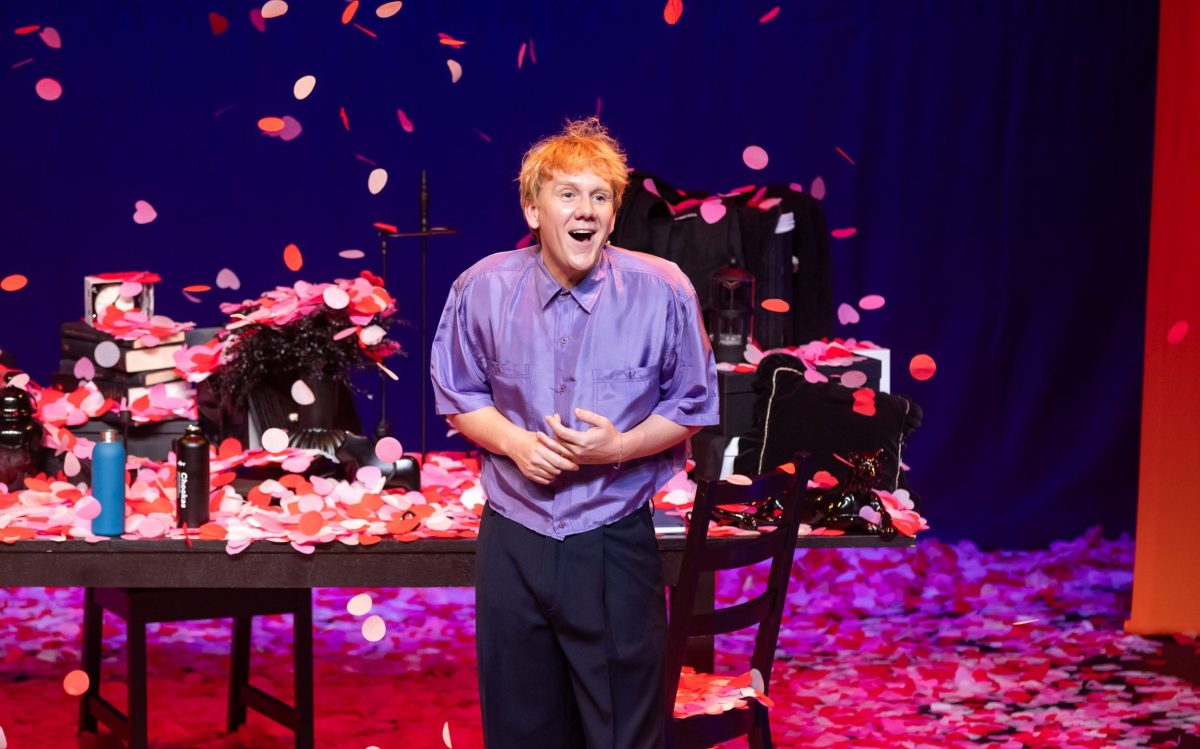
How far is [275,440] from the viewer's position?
346 cm

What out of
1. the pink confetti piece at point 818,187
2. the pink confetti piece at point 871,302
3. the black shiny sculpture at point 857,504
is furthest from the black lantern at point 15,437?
the pink confetti piece at point 818,187

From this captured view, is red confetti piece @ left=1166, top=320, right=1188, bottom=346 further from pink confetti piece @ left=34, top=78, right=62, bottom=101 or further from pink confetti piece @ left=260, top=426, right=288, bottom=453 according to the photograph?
pink confetti piece @ left=34, top=78, right=62, bottom=101

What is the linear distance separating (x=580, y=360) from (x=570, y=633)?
46 cm

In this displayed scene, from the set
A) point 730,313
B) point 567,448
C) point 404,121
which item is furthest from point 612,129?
point 567,448

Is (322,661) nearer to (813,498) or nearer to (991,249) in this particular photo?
(813,498)

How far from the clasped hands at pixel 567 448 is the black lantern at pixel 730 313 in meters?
1.76

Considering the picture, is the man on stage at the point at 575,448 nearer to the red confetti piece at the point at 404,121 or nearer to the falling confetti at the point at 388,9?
the falling confetti at the point at 388,9

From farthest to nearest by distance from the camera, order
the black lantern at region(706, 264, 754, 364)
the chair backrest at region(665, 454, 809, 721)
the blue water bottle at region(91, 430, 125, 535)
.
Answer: the black lantern at region(706, 264, 754, 364)
the blue water bottle at region(91, 430, 125, 535)
the chair backrest at region(665, 454, 809, 721)

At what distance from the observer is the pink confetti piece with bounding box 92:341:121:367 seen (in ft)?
12.6

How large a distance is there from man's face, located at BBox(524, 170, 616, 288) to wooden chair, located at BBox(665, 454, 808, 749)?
0.50 meters

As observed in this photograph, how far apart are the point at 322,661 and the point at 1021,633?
2.39m

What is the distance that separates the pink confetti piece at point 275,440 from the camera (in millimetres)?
3459

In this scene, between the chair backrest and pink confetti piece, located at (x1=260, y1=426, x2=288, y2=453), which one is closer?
the chair backrest

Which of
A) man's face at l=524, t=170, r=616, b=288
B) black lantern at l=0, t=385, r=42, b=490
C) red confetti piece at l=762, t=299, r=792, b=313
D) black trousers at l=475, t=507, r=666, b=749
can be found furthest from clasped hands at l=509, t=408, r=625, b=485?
red confetti piece at l=762, t=299, r=792, b=313
